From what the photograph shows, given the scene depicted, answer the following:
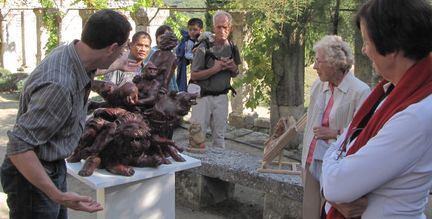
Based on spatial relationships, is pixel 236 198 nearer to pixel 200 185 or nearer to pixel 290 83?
pixel 200 185

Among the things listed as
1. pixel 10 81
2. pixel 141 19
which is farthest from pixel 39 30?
pixel 141 19

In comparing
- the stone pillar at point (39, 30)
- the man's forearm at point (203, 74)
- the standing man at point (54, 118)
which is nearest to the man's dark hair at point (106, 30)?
the standing man at point (54, 118)

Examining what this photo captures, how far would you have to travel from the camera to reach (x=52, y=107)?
2064 mm

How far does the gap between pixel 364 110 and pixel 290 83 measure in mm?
5022

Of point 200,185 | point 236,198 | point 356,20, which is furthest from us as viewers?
point 236,198

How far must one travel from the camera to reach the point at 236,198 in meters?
5.34

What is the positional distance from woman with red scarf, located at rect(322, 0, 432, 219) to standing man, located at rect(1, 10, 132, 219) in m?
1.16

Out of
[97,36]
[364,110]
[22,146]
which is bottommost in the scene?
[22,146]

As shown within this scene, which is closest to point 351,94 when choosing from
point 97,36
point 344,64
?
point 344,64

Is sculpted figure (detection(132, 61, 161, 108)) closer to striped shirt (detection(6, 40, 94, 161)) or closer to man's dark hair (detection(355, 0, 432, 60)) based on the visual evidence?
striped shirt (detection(6, 40, 94, 161))

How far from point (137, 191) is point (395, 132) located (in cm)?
231

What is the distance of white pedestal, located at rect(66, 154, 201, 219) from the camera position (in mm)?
3145

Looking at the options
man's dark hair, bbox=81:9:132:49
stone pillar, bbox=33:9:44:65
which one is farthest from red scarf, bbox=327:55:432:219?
stone pillar, bbox=33:9:44:65

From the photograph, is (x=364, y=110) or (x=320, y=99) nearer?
(x=364, y=110)
